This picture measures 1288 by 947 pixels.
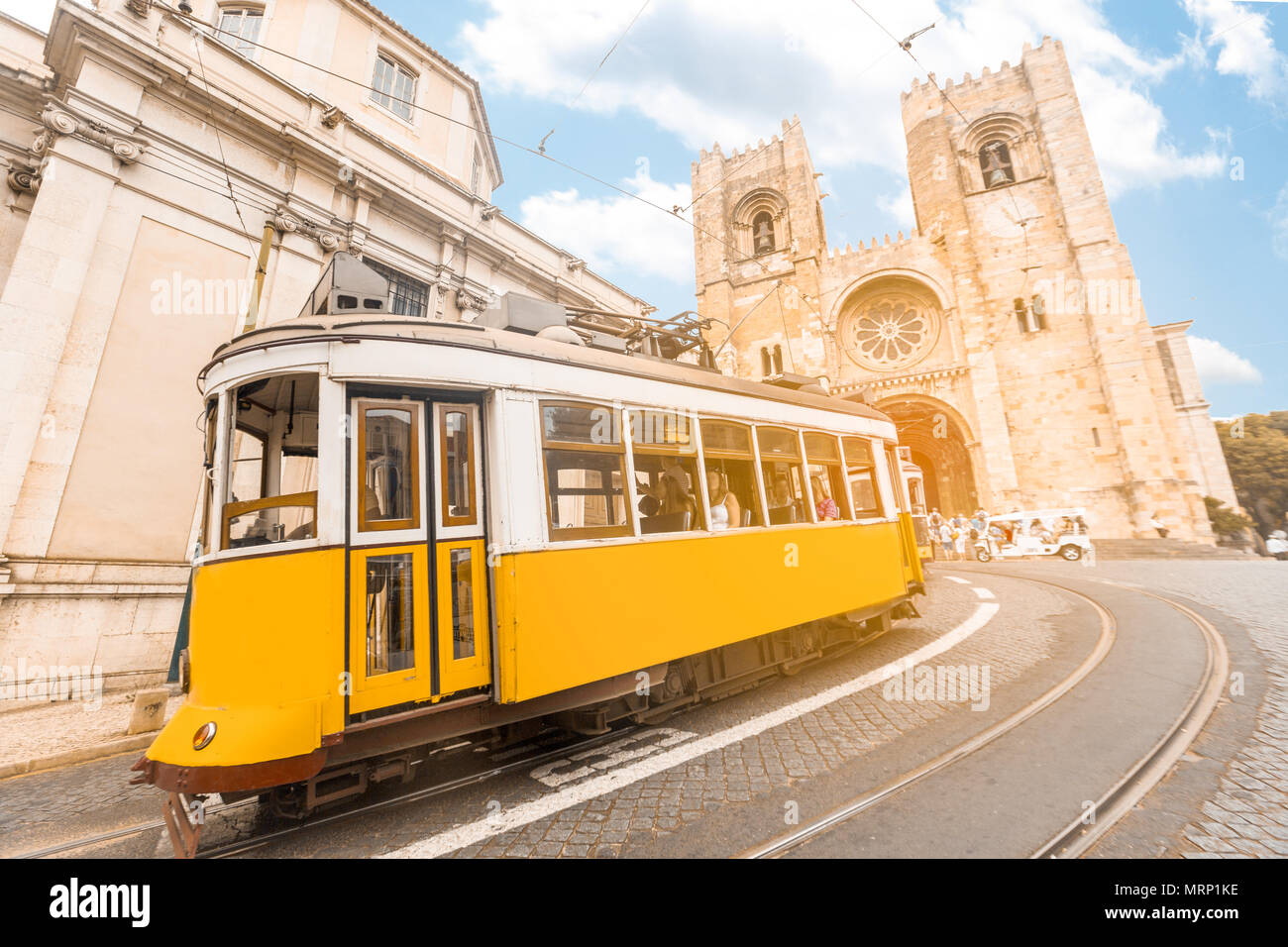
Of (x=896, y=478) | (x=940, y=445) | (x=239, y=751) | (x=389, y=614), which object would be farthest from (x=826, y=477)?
(x=940, y=445)

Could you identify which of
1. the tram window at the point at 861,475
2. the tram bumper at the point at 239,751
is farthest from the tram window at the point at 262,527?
the tram window at the point at 861,475

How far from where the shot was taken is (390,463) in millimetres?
3092

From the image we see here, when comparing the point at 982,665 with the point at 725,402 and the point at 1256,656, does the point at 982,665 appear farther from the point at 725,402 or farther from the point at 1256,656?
the point at 725,402

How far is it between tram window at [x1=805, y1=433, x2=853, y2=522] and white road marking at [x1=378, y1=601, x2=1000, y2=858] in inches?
69.0

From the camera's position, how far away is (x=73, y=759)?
443cm

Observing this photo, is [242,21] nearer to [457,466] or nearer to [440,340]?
[440,340]

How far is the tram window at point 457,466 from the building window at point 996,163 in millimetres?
30133

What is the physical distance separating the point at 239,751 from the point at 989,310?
28.0 metres

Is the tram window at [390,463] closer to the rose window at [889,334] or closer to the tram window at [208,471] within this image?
the tram window at [208,471]

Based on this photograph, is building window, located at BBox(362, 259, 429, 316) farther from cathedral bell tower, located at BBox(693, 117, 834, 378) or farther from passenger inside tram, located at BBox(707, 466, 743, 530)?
cathedral bell tower, located at BBox(693, 117, 834, 378)

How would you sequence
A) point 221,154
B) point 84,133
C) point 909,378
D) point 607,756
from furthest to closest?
point 909,378, point 221,154, point 84,133, point 607,756

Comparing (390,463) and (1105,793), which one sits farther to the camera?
(390,463)

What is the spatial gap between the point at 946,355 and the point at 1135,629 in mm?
20048

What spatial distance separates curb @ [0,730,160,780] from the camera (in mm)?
4188
